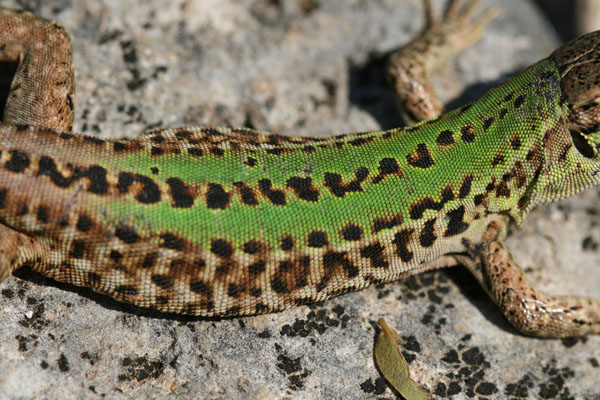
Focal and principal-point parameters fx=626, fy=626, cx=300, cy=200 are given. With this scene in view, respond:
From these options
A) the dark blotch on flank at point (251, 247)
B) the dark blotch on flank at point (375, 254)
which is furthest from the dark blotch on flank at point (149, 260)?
the dark blotch on flank at point (375, 254)

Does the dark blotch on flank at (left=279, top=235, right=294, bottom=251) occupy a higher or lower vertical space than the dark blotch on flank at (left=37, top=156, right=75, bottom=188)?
lower

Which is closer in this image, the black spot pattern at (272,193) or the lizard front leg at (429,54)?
the black spot pattern at (272,193)

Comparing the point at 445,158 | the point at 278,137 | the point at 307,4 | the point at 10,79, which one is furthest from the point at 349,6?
the point at 10,79

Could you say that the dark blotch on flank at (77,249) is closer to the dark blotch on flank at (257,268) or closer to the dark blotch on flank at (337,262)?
the dark blotch on flank at (257,268)

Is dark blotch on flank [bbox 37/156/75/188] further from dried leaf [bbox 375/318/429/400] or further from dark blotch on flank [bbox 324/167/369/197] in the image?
dried leaf [bbox 375/318/429/400]

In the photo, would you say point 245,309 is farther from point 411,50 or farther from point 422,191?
point 411,50

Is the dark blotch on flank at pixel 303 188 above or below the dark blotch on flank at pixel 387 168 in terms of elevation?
below

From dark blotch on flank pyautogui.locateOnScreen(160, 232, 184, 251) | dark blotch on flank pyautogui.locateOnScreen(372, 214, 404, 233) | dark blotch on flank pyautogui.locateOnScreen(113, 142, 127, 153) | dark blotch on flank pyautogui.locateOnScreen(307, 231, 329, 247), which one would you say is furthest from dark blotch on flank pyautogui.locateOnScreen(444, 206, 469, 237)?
dark blotch on flank pyautogui.locateOnScreen(113, 142, 127, 153)
